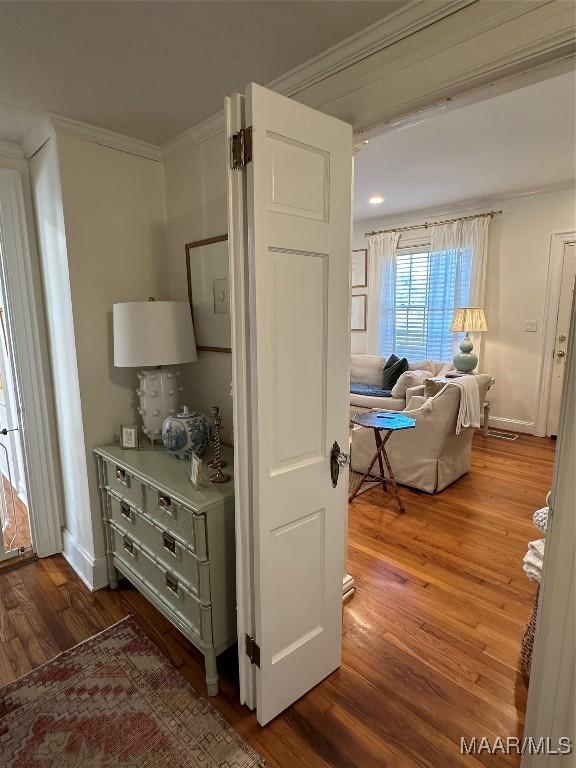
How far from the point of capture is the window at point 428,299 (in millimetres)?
5297

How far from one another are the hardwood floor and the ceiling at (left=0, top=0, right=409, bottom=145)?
2.45 meters

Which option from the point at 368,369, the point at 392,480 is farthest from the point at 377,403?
the point at 392,480

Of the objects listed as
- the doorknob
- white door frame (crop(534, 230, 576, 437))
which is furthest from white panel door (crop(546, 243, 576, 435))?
the doorknob

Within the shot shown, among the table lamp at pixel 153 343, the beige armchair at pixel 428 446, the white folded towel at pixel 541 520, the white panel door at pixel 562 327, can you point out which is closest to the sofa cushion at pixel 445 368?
the white panel door at pixel 562 327

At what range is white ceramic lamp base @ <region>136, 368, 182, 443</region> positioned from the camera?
2.25 meters

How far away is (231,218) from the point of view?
1307 millimetres

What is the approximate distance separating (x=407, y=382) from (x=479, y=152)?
2.27m

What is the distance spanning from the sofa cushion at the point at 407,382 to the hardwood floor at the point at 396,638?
5.64 ft

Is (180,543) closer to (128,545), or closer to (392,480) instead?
(128,545)

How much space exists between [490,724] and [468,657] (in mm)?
307

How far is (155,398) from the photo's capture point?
2.26 m

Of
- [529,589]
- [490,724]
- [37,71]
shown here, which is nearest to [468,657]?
[490,724]

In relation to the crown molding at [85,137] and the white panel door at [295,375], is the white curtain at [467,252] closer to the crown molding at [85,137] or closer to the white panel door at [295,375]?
the crown molding at [85,137]

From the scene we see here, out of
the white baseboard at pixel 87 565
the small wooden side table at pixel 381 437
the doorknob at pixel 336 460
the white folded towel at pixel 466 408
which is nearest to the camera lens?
the doorknob at pixel 336 460
